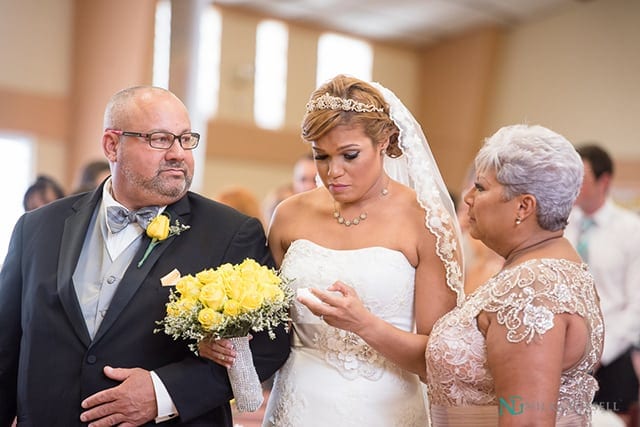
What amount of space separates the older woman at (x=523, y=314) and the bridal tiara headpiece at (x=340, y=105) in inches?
24.1

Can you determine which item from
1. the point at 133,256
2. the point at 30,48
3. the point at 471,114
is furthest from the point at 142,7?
the point at 133,256

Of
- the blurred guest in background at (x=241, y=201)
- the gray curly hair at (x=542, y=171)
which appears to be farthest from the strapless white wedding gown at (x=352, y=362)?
the blurred guest in background at (x=241, y=201)

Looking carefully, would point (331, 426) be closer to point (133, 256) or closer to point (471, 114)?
point (133, 256)

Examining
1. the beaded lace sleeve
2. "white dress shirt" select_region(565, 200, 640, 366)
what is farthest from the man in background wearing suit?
"white dress shirt" select_region(565, 200, 640, 366)

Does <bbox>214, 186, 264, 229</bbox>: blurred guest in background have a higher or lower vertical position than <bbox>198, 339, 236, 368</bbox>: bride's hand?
higher

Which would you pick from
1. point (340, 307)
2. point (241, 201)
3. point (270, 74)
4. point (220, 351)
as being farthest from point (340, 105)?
point (270, 74)

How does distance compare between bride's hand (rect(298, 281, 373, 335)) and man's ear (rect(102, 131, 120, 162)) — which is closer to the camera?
bride's hand (rect(298, 281, 373, 335))

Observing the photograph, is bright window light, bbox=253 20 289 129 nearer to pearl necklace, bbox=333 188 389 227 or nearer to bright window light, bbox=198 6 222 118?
bright window light, bbox=198 6 222 118

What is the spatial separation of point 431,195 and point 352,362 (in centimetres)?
77

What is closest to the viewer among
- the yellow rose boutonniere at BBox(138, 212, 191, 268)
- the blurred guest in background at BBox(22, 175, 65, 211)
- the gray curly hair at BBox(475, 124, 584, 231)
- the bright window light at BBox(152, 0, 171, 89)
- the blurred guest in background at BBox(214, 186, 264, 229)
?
the gray curly hair at BBox(475, 124, 584, 231)

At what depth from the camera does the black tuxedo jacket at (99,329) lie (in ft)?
8.86

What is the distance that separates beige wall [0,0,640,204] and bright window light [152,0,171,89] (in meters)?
0.87

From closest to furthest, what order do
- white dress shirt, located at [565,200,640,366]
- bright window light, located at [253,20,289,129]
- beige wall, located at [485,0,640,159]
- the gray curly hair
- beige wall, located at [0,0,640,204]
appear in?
the gray curly hair, white dress shirt, located at [565,200,640,366], beige wall, located at [0,0,640,204], beige wall, located at [485,0,640,159], bright window light, located at [253,20,289,129]

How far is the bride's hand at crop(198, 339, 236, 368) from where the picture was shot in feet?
8.44
